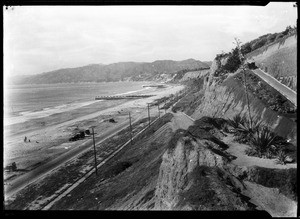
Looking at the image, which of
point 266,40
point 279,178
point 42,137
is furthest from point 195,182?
point 266,40

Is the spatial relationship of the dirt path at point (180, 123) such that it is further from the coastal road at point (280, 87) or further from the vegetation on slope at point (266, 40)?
the vegetation on slope at point (266, 40)

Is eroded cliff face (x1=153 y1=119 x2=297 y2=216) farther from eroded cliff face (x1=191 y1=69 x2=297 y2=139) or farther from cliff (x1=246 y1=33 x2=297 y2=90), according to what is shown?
cliff (x1=246 y1=33 x2=297 y2=90)

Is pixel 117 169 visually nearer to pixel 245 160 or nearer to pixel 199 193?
pixel 245 160

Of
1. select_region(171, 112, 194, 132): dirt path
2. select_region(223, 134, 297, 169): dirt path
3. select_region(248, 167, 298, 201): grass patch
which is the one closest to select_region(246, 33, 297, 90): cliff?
select_region(223, 134, 297, 169): dirt path
